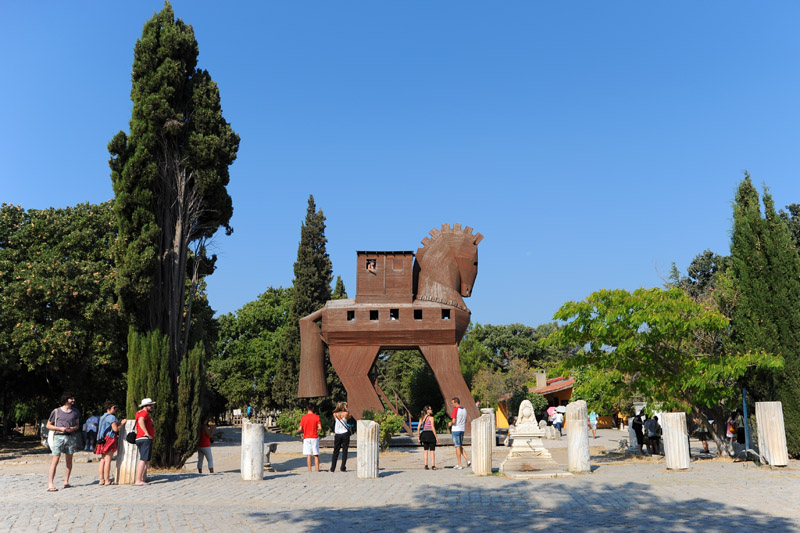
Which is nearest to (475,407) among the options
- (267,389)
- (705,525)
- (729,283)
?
(729,283)

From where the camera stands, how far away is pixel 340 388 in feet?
126

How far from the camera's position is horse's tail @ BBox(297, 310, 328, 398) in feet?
76.9

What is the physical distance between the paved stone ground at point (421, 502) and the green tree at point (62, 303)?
1119cm

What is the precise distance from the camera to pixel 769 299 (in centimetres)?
1587

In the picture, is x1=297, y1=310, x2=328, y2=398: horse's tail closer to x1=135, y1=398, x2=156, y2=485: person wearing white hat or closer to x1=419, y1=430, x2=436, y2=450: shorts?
x1=419, y1=430, x2=436, y2=450: shorts

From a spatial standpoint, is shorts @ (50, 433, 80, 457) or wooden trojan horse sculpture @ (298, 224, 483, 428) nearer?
shorts @ (50, 433, 80, 457)

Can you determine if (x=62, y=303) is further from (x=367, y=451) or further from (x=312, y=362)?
(x=367, y=451)

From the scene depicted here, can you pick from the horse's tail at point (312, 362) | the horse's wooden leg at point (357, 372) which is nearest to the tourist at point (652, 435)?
the horse's wooden leg at point (357, 372)

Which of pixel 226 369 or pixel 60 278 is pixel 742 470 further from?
pixel 226 369

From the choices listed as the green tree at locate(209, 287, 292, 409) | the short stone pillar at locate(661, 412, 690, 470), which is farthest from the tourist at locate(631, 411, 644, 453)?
the green tree at locate(209, 287, 292, 409)

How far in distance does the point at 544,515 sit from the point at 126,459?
793 cm

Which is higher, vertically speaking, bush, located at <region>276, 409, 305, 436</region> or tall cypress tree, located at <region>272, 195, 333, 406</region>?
tall cypress tree, located at <region>272, 195, 333, 406</region>

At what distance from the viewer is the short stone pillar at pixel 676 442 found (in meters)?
13.5

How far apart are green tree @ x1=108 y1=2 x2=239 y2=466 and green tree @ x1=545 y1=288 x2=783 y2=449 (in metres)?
9.91
